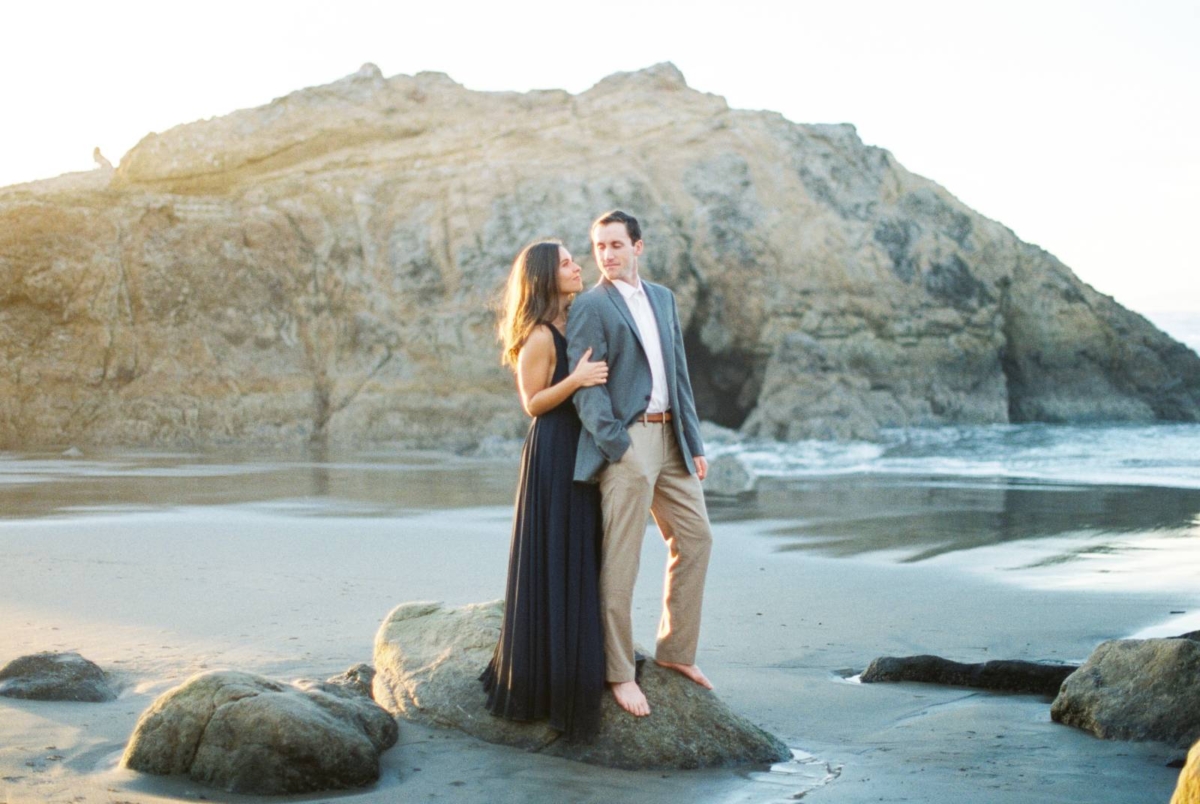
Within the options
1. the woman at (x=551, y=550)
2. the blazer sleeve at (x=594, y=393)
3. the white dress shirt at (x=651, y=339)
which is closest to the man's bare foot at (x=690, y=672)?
the woman at (x=551, y=550)

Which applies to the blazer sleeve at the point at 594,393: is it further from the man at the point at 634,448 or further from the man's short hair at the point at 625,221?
the man's short hair at the point at 625,221

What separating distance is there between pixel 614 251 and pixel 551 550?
1.09m

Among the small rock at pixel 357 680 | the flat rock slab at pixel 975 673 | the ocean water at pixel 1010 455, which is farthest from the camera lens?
the ocean water at pixel 1010 455

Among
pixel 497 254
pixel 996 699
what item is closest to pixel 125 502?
pixel 996 699

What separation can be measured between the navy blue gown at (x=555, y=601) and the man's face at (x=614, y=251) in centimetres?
41

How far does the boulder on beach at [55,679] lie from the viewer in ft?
15.8

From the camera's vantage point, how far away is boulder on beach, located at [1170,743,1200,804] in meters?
2.79

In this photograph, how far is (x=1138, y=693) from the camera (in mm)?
4648

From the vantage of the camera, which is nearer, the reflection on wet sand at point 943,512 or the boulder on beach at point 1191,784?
the boulder on beach at point 1191,784

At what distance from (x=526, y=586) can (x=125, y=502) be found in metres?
8.57

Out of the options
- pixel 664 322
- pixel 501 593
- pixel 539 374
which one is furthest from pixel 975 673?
pixel 501 593

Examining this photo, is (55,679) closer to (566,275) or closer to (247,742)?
(247,742)

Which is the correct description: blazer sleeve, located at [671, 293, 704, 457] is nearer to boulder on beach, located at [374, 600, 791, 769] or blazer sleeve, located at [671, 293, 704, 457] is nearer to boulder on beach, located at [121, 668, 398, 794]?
boulder on beach, located at [374, 600, 791, 769]

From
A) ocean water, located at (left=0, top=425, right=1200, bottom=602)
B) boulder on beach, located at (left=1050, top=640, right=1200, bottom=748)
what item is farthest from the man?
ocean water, located at (left=0, top=425, right=1200, bottom=602)
